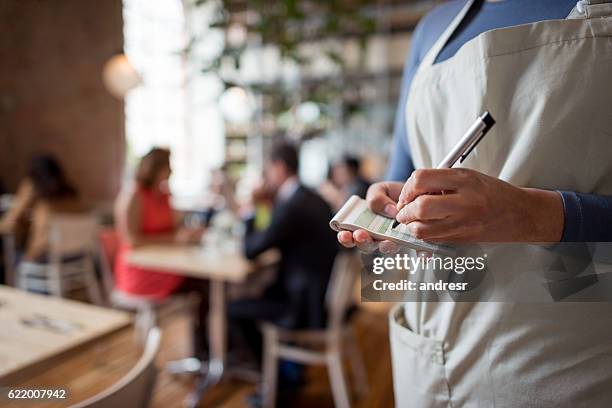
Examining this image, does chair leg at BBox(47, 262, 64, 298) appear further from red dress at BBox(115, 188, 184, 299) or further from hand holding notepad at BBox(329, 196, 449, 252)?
red dress at BBox(115, 188, 184, 299)

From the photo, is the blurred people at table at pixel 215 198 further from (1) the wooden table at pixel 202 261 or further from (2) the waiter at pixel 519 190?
(2) the waiter at pixel 519 190

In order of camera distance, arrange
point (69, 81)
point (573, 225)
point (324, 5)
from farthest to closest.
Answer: point (324, 5), point (69, 81), point (573, 225)

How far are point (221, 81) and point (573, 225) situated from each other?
2.71 meters

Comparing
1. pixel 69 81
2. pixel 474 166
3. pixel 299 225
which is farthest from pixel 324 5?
pixel 474 166

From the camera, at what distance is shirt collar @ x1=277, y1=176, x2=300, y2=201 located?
2453 millimetres

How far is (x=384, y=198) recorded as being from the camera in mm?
622

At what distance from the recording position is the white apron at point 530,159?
557 mm

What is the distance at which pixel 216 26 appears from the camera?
2.74 metres

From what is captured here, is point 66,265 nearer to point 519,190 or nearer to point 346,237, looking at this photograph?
point 346,237

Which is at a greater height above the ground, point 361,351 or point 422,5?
point 422,5

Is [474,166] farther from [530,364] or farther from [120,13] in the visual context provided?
[120,13]

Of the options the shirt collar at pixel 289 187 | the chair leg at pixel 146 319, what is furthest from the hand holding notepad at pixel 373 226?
the chair leg at pixel 146 319

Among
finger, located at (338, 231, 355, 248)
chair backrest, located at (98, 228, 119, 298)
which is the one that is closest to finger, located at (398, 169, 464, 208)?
finger, located at (338, 231, 355, 248)

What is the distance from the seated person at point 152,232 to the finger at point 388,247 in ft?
7.38
